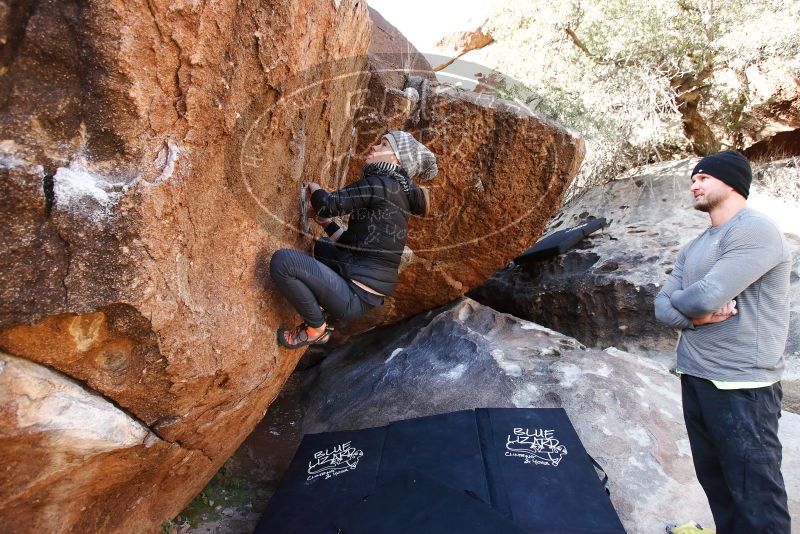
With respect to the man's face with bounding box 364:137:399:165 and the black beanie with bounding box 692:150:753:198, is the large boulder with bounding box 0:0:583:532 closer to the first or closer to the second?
the man's face with bounding box 364:137:399:165

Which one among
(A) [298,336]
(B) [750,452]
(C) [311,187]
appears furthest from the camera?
(C) [311,187]

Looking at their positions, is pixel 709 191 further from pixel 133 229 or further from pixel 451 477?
pixel 133 229

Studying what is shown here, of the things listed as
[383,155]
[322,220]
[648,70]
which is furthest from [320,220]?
[648,70]

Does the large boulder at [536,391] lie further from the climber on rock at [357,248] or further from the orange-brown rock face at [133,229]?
the orange-brown rock face at [133,229]

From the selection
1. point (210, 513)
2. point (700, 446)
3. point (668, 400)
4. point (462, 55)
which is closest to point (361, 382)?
point (210, 513)

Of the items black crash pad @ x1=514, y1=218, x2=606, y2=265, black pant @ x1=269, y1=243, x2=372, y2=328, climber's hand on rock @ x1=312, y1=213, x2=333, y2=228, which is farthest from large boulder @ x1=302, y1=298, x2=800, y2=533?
black crash pad @ x1=514, y1=218, x2=606, y2=265

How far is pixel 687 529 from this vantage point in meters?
2.70

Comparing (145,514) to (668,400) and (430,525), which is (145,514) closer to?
(430,525)

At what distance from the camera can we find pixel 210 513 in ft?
11.0

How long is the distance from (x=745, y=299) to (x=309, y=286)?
6.23 ft

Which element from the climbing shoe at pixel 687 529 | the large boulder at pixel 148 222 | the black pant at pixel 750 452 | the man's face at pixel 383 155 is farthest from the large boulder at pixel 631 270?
the large boulder at pixel 148 222

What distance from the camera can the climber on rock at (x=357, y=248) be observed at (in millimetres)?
2592

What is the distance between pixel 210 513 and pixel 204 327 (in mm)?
1715

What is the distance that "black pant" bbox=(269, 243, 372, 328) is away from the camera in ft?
8.32
